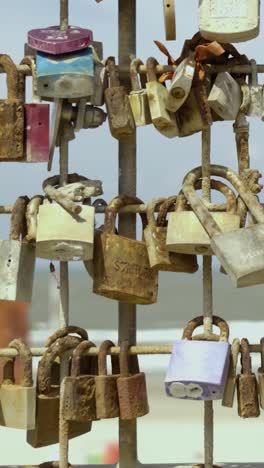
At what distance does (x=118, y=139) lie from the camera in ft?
18.1

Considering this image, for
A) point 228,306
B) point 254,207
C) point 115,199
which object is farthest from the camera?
point 228,306

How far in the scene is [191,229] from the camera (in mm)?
5117

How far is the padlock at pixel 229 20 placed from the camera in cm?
517

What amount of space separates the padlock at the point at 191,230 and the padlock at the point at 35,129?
612 mm

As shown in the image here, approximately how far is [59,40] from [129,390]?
1425mm

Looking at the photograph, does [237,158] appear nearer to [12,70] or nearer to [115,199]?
[115,199]

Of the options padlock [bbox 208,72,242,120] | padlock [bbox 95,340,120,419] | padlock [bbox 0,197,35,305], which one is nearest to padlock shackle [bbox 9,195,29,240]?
padlock [bbox 0,197,35,305]

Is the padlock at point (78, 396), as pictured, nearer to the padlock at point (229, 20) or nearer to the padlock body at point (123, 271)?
the padlock body at point (123, 271)

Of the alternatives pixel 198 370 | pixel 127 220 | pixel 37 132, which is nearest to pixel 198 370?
pixel 198 370

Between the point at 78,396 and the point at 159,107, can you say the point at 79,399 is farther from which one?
the point at 159,107

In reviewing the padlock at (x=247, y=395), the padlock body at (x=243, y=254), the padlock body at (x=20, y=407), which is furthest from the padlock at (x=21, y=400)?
the padlock body at (x=243, y=254)

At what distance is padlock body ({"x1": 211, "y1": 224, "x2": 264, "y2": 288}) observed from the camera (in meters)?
4.87

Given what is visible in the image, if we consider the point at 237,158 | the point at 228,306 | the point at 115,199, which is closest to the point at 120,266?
the point at 115,199

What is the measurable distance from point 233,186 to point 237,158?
142 millimetres
